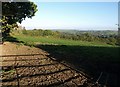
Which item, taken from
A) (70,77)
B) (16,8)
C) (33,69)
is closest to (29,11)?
(16,8)

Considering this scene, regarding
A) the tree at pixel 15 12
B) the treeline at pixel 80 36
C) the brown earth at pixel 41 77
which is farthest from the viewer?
the treeline at pixel 80 36

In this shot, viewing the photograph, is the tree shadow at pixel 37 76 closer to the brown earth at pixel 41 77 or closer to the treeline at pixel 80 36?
the brown earth at pixel 41 77

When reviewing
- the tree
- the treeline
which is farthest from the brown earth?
the treeline

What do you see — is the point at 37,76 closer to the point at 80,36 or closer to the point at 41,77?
the point at 41,77

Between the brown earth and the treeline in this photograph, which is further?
the treeline

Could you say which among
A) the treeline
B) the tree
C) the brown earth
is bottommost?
the treeline

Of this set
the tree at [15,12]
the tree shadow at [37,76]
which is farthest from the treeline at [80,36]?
the tree shadow at [37,76]

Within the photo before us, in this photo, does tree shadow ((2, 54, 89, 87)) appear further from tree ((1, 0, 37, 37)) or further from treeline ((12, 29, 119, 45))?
treeline ((12, 29, 119, 45))

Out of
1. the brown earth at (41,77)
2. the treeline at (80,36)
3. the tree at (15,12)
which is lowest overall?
the treeline at (80,36)

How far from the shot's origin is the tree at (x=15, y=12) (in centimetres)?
2165

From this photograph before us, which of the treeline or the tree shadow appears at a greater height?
the tree shadow

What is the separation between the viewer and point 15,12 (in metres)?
23.9

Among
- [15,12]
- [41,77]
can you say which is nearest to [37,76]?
[41,77]

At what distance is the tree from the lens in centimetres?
2165
